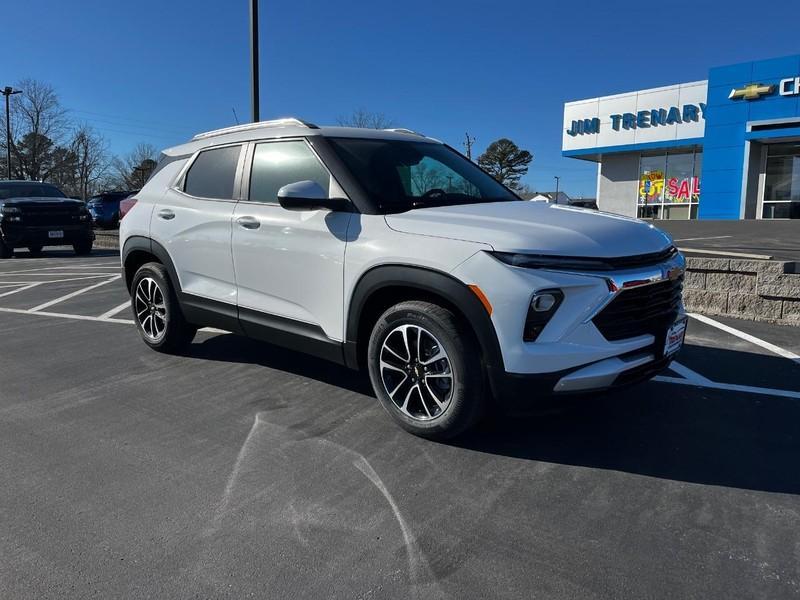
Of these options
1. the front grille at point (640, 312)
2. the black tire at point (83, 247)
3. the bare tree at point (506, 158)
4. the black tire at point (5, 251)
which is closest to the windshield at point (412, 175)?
the front grille at point (640, 312)

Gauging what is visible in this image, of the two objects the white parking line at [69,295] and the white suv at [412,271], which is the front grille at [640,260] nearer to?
the white suv at [412,271]

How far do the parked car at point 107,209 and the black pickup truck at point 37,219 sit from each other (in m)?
8.61

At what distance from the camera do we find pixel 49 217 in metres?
14.3

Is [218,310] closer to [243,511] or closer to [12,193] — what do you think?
[243,511]

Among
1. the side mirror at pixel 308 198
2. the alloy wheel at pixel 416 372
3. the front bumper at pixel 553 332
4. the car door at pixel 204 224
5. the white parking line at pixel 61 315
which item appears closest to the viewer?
the front bumper at pixel 553 332

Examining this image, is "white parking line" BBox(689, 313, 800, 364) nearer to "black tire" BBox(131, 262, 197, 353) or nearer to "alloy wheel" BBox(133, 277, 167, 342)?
"black tire" BBox(131, 262, 197, 353)

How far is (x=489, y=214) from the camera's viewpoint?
345cm

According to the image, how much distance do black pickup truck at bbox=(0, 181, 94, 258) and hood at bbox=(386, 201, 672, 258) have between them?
13.6 metres

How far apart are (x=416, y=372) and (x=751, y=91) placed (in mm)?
32000

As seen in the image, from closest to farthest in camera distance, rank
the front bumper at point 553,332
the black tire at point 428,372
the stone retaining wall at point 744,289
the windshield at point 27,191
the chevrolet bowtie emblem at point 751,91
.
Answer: the front bumper at point 553,332 < the black tire at point 428,372 < the stone retaining wall at point 744,289 < the windshield at point 27,191 < the chevrolet bowtie emblem at point 751,91

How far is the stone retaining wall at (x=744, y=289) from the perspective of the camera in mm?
6395

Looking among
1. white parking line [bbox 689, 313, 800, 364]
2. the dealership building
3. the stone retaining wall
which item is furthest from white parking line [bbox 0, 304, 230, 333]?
the dealership building

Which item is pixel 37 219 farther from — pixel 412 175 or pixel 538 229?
pixel 538 229

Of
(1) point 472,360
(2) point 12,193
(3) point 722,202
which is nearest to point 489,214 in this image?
(1) point 472,360
